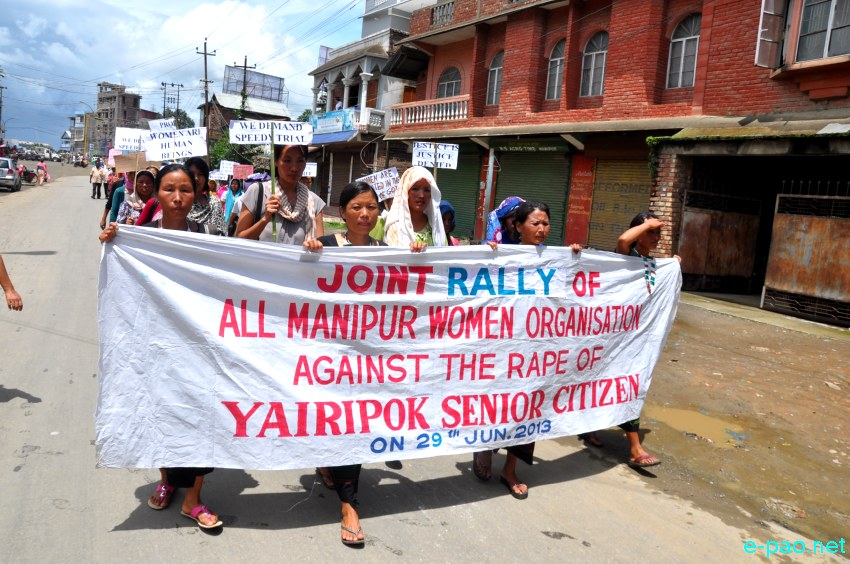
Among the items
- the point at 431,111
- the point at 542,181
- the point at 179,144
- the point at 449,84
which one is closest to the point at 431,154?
the point at 179,144

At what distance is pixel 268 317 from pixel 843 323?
9.37m

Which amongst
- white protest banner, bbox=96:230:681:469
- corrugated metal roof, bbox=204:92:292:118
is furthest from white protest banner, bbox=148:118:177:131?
corrugated metal roof, bbox=204:92:292:118

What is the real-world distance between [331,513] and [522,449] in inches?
46.8

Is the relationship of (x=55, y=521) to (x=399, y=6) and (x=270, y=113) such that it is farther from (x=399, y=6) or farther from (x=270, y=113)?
(x=270, y=113)

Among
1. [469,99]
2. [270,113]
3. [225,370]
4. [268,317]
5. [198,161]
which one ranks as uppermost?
[270,113]

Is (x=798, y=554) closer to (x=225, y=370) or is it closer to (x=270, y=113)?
(x=225, y=370)

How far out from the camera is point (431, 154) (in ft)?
36.6

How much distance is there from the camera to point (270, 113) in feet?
176

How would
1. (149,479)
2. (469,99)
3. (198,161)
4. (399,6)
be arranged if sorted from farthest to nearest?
(399,6), (469,99), (198,161), (149,479)

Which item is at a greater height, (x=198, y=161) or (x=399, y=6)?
(x=399, y=6)

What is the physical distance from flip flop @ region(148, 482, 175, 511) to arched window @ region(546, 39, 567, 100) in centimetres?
1595

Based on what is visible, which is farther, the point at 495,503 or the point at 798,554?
the point at 495,503

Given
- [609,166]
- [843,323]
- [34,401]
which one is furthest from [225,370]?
[609,166]

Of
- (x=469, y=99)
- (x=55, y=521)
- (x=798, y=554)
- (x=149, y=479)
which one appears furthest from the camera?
(x=469, y=99)
